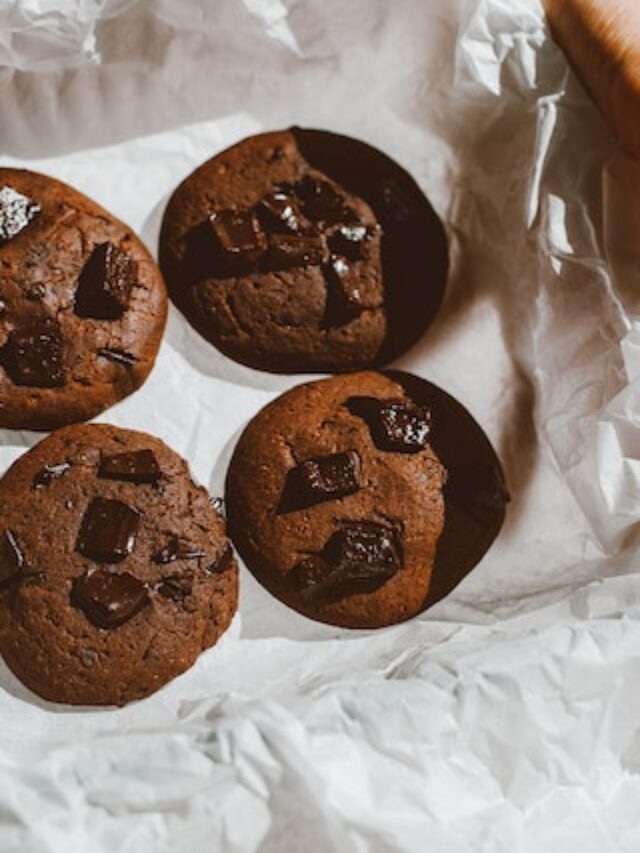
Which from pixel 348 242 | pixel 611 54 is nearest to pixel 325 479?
pixel 348 242

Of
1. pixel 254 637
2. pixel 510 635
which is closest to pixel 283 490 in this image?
pixel 254 637

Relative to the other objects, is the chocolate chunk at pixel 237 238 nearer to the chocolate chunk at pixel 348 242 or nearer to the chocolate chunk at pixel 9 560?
the chocolate chunk at pixel 348 242

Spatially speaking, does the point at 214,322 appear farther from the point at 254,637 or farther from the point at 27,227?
the point at 254,637

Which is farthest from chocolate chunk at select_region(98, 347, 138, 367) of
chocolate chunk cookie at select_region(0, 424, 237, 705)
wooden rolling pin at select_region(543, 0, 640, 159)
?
wooden rolling pin at select_region(543, 0, 640, 159)

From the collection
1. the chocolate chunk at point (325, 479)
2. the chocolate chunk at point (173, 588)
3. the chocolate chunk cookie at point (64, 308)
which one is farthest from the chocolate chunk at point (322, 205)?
the chocolate chunk at point (173, 588)

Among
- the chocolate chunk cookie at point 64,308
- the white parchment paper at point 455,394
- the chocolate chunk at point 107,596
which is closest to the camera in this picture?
the white parchment paper at point 455,394

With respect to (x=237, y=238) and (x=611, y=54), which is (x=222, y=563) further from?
(x=611, y=54)
